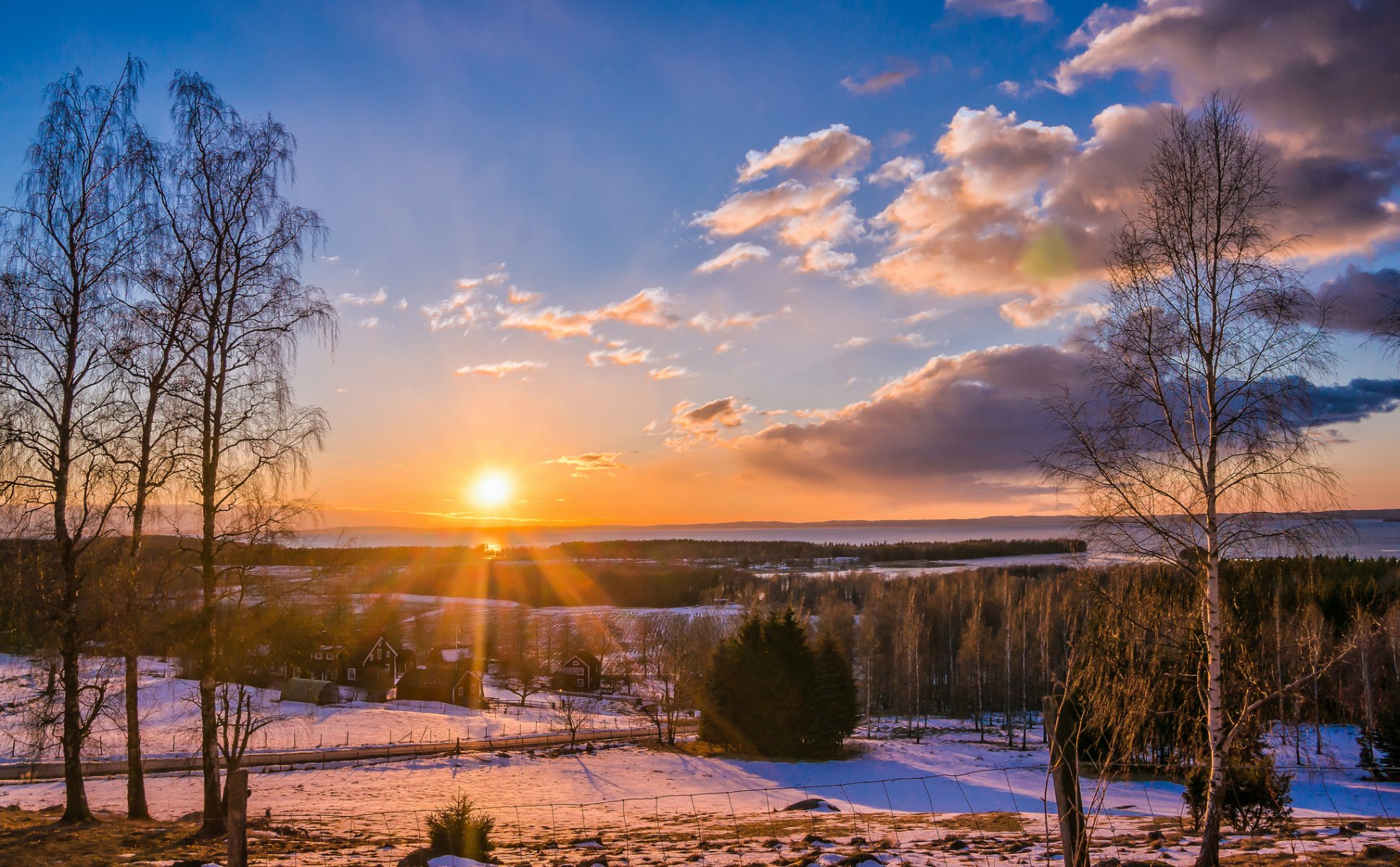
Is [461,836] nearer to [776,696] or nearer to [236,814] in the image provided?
[236,814]

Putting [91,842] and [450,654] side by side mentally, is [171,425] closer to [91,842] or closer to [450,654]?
[91,842]

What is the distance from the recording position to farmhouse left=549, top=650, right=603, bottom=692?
237 ft

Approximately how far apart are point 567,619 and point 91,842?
8161cm

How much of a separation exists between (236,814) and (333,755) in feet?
105

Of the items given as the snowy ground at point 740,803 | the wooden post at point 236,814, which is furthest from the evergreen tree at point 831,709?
the wooden post at point 236,814

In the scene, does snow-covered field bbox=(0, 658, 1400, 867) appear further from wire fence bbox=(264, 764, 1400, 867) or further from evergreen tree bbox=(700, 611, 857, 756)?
evergreen tree bbox=(700, 611, 857, 756)

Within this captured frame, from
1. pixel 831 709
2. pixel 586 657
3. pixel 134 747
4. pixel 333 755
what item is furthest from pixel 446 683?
pixel 134 747

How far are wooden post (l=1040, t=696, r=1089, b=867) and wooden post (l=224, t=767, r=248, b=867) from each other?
8860mm

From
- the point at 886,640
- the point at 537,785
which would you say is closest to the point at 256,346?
the point at 537,785

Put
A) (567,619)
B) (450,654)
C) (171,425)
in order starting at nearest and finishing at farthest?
(171,425) < (450,654) < (567,619)

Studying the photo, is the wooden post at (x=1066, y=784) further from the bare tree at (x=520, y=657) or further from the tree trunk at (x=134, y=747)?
the bare tree at (x=520, y=657)

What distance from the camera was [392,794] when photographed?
85.8 ft

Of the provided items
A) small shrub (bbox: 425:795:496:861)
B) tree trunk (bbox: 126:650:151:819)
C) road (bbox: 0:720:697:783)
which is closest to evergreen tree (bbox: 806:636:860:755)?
road (bbox: 0:720:697:783)

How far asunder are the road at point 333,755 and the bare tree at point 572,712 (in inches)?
32.8
